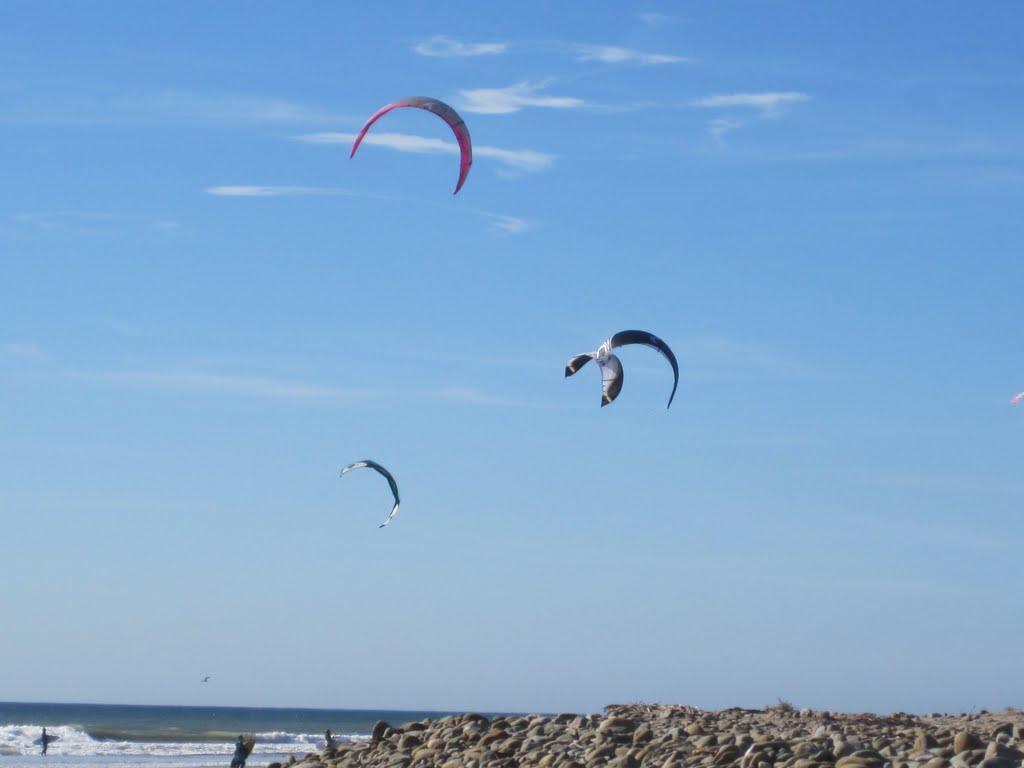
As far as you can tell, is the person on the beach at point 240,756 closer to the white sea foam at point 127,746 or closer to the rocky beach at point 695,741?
the rocky beach at point 695,741

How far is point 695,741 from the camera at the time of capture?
42.6 ft

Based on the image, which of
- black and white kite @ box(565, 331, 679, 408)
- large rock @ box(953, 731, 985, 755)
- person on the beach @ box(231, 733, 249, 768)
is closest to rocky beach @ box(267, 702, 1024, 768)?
large rock @ box(953, 731, 985, 755)

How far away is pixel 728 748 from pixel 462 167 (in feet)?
30.0

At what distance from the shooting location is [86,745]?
5797cm

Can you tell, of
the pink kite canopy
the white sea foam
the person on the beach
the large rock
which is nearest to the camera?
the large rock

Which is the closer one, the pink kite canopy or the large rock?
the large rock

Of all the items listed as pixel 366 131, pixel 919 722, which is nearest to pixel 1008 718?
pixel 919 722

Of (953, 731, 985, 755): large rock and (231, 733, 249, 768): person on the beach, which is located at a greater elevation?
(231, 733, 249, 768): person on the beach

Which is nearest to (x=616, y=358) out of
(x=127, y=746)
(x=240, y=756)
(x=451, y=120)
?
(x=451, y=120)

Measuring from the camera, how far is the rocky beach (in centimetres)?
1181

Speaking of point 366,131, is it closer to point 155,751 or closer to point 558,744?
point 558,744

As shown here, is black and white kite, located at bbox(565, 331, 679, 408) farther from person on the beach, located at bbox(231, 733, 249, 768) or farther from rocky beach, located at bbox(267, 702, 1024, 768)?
person on the beach, located at bbox(231, 733, 249, 768)

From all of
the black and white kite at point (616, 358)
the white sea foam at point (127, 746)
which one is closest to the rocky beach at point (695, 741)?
the black and white kite at point (616, 358)

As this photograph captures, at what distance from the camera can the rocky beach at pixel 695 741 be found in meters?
11.8
